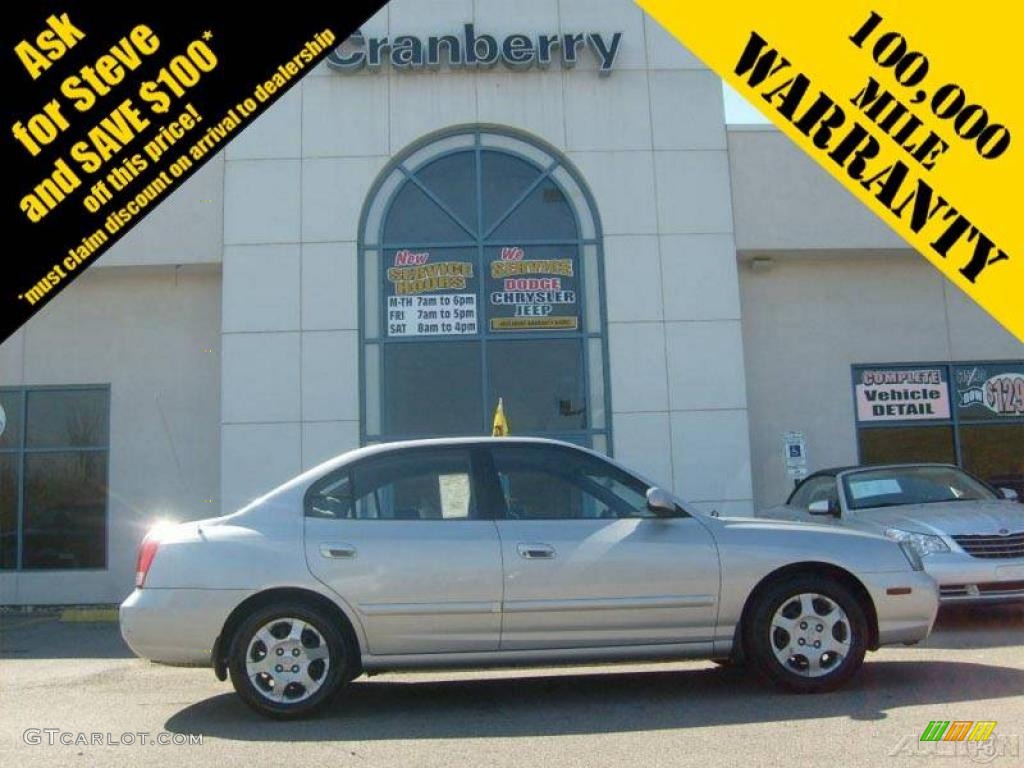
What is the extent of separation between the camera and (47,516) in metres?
14.3

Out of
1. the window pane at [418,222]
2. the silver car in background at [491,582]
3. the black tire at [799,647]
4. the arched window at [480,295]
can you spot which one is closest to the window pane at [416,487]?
the silver car in background at [491,582]

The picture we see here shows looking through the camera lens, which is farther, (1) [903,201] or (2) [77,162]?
(1) [903,201]

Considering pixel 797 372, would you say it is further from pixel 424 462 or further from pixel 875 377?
pixel 424 462

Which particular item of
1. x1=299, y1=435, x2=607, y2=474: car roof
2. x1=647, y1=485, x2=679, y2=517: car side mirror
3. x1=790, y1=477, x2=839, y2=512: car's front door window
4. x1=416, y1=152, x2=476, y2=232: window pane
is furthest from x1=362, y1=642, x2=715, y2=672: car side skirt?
x1=416, y1=152, x2=476, y2=232: window pane

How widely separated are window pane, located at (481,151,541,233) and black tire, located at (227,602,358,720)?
8704mm

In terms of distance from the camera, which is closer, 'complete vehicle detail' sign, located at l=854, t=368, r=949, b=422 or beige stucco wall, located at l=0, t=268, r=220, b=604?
beige stucco wall, located at l=0, t=268, r=220, b=604

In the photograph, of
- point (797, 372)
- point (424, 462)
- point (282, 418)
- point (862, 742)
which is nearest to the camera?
point (862, 742)

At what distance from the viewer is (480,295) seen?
45.6ft

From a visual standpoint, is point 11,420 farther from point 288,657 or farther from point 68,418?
point 288,657

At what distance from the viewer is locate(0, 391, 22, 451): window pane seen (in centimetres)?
1442

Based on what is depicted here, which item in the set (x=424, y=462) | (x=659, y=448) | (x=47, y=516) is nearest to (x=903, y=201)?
(x=659, y=448)

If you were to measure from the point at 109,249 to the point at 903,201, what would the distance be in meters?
10.7

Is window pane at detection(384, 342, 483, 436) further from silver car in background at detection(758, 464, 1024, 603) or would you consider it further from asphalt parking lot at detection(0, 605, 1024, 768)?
asphalt parking lot at detection(0, 605, 1024, 768)

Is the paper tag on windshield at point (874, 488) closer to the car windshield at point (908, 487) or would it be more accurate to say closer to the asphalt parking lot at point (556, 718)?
the car windshield at point (908, 487)
